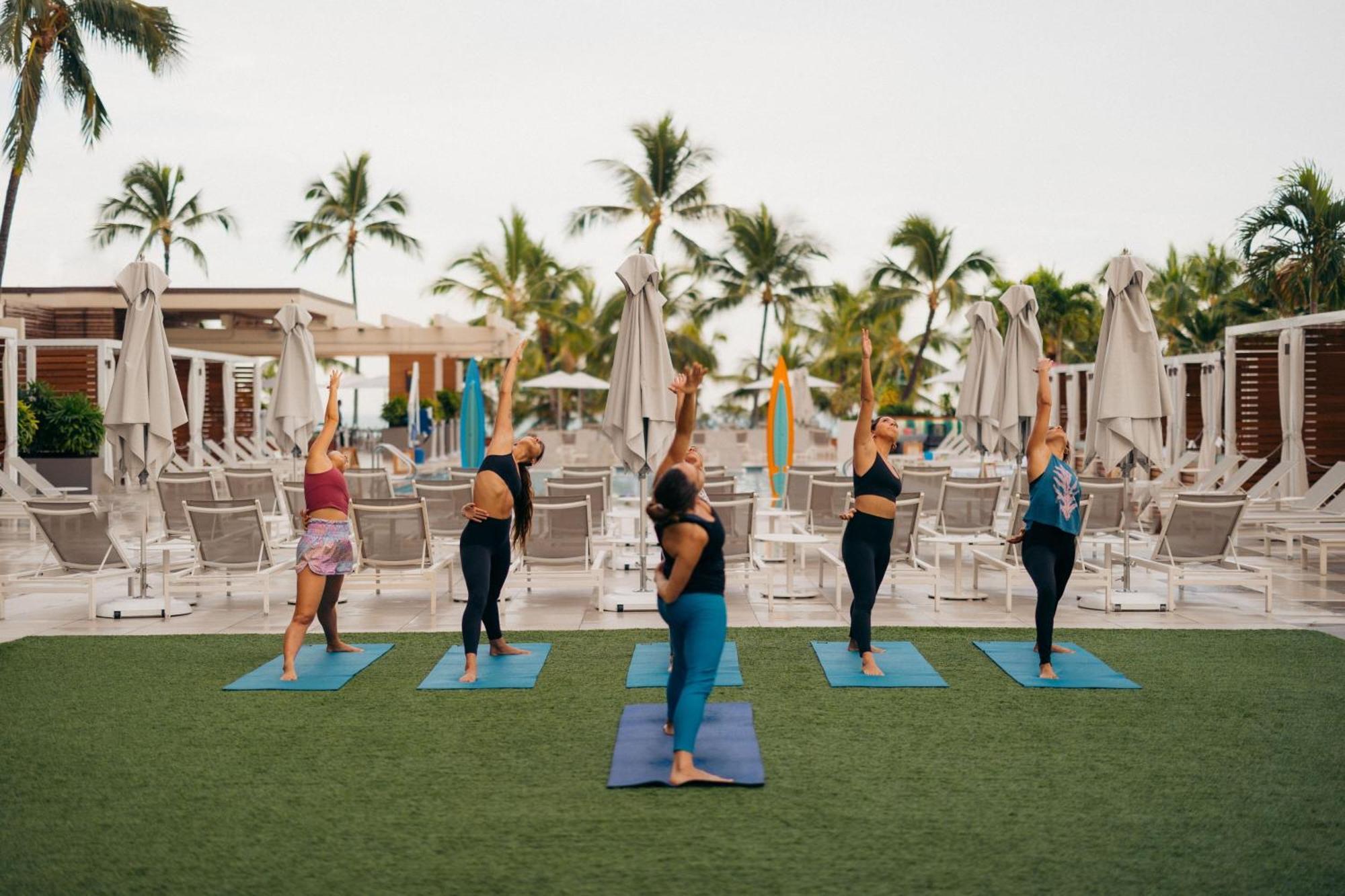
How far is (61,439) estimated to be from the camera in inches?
723

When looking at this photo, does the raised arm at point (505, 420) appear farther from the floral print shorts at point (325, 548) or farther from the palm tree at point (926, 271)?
the palm tree at point (926, 271)

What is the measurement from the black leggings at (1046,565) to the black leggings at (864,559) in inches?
31.1

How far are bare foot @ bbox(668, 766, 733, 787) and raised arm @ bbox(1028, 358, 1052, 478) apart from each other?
3.00 metres

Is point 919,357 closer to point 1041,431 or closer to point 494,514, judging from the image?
point 1041,431

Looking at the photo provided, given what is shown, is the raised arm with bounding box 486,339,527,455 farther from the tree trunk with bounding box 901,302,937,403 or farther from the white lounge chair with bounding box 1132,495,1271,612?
the tree trunk with bounding box 901,302,937,403

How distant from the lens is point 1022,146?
95.9 ft

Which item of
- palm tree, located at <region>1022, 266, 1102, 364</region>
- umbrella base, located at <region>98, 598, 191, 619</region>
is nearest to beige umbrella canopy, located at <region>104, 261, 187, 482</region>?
umbrella base, located at <region>98, 598, 191, 619</region>

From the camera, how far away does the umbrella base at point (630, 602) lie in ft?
29.2

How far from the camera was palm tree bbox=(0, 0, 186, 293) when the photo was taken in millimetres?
19625

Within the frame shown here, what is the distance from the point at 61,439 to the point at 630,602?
13.2 m

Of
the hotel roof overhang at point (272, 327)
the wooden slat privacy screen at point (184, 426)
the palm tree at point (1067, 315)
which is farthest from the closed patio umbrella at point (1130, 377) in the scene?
the palm tree at point (1067, 315)

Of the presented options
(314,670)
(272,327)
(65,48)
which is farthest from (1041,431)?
(272,327)

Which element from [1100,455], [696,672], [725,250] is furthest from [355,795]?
[725,250]

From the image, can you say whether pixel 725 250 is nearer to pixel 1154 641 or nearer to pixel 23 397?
pixel 23 397
